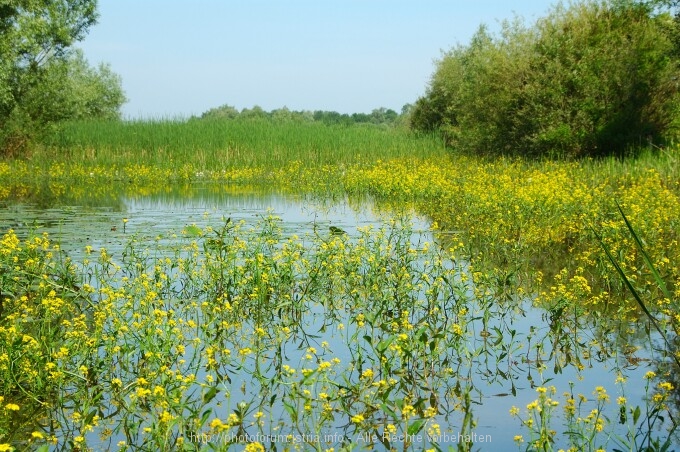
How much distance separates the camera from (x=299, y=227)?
1319 centimetres

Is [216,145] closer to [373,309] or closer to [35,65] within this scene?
[35,65]

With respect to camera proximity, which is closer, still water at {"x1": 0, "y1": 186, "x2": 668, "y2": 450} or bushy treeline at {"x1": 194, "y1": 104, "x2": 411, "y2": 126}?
still water at {"x1": 0, "y1": 186, "x2": 668, "y2": 450}

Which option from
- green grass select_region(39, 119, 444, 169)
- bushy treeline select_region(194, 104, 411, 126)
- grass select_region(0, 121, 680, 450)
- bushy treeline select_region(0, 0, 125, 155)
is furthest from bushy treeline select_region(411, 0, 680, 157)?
bushy treeline select_region(194, 104, 411, 126)

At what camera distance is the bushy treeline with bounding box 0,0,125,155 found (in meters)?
32.2

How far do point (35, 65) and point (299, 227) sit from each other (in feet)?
87.3

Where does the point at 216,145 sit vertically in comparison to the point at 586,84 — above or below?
below

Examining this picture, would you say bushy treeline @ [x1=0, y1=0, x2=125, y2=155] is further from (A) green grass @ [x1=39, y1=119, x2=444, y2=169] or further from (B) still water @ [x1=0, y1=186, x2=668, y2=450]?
(B) still water @ [x1=0, y1=186, x2=668, y2=450]

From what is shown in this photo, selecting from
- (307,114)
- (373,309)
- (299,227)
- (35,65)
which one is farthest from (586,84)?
(307,114)

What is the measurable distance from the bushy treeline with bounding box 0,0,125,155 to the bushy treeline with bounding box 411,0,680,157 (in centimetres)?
1848

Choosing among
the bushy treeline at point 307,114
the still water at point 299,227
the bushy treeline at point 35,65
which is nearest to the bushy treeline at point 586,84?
the still water at point 299,227

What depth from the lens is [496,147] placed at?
93.9 feet

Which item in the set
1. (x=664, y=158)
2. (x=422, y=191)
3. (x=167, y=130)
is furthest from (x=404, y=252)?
(x=167, y=130)

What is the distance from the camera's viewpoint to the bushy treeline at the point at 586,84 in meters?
25.1

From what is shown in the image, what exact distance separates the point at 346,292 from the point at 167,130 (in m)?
25.3
